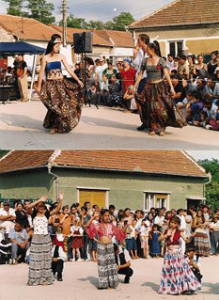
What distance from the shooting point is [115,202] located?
355 inches

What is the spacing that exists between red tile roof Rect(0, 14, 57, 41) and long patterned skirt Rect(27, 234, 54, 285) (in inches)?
759

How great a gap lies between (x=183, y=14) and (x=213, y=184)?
23060mm

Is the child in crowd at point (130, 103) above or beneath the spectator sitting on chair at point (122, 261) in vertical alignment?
above

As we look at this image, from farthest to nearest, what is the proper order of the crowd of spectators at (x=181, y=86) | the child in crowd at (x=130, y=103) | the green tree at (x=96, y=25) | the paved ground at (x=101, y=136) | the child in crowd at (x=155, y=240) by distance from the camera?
1. the green tree at (x=96, y=25)
2. the child in crowd at (x=130, y=103)
3. the crowd of spectators at (x=181, y=86)
4. the paved ground at (x=101, y=136)
5. the child in crowd at (x=155, y=240)

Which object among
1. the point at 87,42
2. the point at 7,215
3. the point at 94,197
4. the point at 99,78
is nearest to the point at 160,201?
the point at 94,197

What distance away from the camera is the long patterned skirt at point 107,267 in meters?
8.28

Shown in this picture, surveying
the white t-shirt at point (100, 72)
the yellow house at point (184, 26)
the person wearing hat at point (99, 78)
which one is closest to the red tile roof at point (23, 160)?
the person wearing hat at point (99, 78)

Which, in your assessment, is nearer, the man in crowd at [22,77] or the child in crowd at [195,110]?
the child in crowd at [195,110]

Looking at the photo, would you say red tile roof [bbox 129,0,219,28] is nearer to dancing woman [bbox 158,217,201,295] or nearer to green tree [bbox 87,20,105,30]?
green tree [bbox 87,20,105,30]

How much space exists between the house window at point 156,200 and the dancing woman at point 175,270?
0.78 m

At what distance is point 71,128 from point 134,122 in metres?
1.71

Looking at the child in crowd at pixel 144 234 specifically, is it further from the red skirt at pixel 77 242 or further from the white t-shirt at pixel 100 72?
the white t-shirt at pixel 100 72

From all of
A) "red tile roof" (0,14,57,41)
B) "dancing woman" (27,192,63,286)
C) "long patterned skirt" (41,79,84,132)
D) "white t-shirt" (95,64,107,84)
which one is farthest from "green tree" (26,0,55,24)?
"dancing woman" (27,192,63,286)

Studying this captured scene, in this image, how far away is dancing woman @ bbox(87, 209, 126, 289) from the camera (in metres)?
8.30
